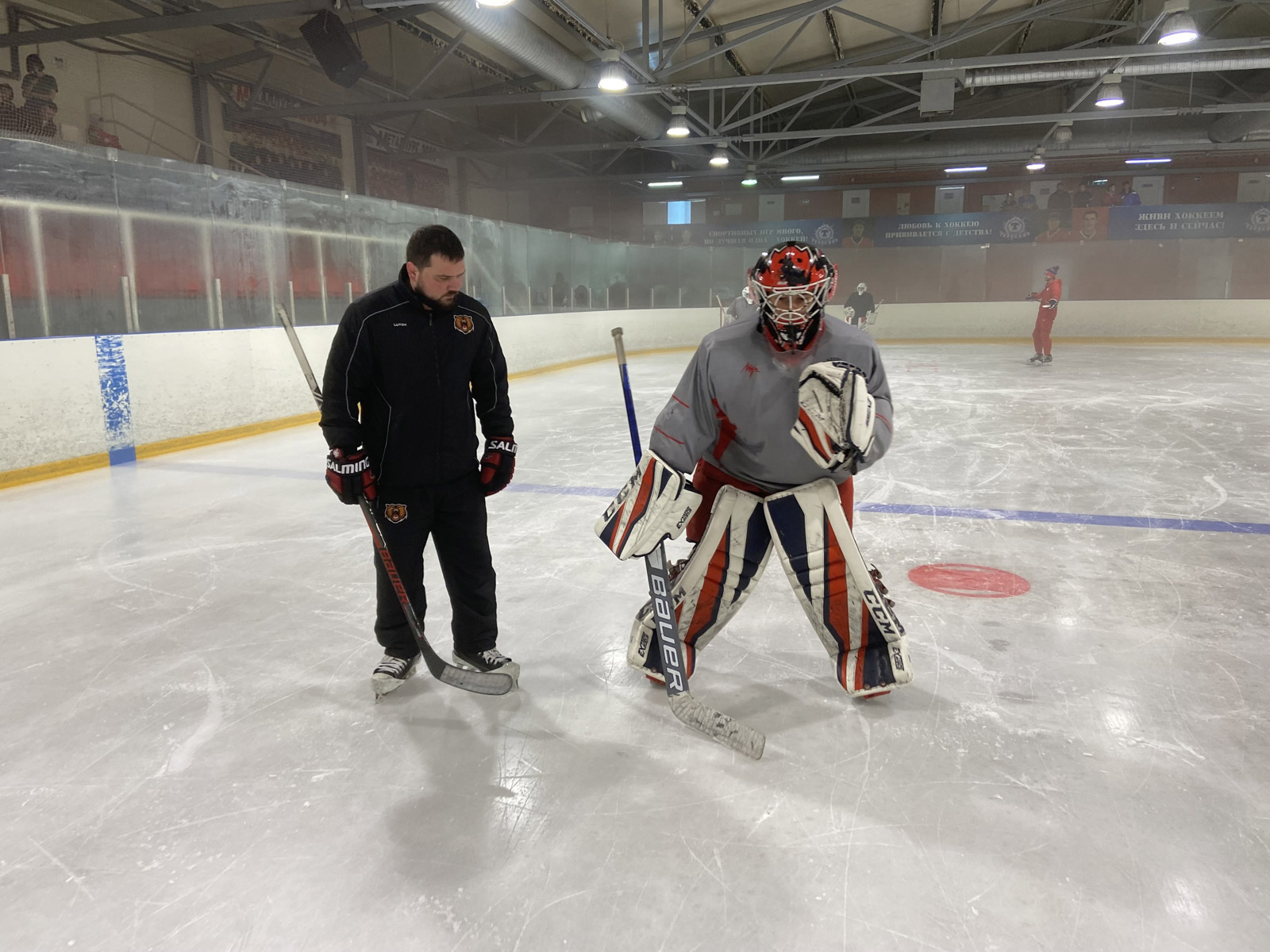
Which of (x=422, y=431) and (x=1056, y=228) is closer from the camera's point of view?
(x=422, y=431)

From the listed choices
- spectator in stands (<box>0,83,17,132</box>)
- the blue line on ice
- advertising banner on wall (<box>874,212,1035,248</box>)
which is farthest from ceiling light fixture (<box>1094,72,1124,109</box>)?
spectator in stands (<box>0,83,17,132</box>)

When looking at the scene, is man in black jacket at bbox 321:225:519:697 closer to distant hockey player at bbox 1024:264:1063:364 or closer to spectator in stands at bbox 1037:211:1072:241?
distant hockey player at bbox 1024:264:1063:364

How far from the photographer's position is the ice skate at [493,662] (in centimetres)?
236

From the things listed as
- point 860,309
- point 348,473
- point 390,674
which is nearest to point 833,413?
point 348,473

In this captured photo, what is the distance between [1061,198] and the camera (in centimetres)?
1652

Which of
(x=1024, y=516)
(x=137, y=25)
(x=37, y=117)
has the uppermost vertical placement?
(x=137, y=25)

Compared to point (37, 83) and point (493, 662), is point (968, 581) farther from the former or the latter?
point (37, 83)

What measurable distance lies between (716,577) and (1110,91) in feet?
32.1

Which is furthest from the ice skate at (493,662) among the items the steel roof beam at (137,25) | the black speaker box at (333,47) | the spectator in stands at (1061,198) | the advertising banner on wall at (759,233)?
the spectator in stands at (1061,198)

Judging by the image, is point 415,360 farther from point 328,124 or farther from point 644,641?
point 328,124

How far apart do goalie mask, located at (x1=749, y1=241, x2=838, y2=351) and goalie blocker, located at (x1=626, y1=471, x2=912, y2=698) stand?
38 centimetres

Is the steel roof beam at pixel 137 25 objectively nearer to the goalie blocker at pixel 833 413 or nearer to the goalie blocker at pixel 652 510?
the goalie blocker at pixel 652 510

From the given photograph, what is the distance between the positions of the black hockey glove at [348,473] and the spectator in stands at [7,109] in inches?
318

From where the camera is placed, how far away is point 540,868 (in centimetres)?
157
